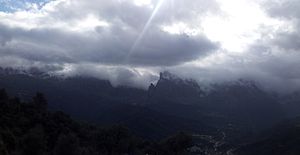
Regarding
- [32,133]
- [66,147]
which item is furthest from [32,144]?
[66,147]

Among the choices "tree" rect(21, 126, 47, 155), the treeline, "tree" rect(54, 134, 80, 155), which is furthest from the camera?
"tree" rect(54, 134, 80, 155)

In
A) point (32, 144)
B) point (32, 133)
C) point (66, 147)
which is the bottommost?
point (32, 144)

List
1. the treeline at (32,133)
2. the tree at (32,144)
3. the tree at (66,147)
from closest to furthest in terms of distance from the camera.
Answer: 1. the tree at (32,144)
2. the treeline at (32,133)
3. the tree at (66,147)

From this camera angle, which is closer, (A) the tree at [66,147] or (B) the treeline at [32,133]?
(B) the treeline at [32,133]

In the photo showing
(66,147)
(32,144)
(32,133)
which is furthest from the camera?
(66,147)

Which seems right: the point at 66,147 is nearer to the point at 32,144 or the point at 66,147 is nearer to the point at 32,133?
the point at 32,144

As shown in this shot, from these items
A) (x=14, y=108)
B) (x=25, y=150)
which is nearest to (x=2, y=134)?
(x=25, y=150)

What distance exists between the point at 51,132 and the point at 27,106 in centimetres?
1998

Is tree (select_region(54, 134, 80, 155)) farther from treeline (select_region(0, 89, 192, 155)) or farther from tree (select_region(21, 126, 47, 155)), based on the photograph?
tree (select_region(21, 126, 47, 155))

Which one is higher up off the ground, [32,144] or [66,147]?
[66,147]

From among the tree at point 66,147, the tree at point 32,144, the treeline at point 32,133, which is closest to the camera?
the tree at point 32,144

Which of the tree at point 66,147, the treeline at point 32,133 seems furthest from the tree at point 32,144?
the tree at point 66,147

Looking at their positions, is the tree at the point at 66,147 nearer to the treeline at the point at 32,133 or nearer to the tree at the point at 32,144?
the treeline at the point at 32,133

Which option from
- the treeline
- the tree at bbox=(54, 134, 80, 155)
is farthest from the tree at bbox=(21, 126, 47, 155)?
the tree at bbox=(54, 134, 80, 155)
